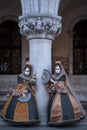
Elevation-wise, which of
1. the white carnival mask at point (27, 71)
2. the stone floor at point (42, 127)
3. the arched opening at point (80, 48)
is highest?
the arched opening at point (80, 48)

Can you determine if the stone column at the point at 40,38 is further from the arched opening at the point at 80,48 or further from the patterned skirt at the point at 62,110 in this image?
the arched opening at the point at 80,48

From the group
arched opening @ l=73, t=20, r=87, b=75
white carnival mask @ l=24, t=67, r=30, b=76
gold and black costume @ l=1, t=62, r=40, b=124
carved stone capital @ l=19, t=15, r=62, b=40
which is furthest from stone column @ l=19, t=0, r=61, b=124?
arched opening @ l=73, t=20, r=87, b=75

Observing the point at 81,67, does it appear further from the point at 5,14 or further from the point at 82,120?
the point at 82,120

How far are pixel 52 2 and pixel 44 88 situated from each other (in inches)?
72.4

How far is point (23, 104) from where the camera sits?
25.5 ft

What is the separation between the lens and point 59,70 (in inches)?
320

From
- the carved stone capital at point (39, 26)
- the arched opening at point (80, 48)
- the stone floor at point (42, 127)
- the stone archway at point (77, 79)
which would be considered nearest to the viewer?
the stone floor at point (42, 127)

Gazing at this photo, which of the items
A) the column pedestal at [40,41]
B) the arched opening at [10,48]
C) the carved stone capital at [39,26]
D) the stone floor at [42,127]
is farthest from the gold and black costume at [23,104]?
the arched opening at [10,48]

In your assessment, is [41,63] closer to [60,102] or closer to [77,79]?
[60,102]

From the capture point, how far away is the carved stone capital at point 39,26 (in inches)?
316

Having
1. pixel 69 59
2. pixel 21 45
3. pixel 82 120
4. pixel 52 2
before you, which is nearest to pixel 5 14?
pixel 21 45

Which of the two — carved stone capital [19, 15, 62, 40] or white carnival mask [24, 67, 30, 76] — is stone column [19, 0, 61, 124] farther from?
white carnival mask [24, 67, 30, 76]

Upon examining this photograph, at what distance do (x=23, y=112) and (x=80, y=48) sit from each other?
18.0ft

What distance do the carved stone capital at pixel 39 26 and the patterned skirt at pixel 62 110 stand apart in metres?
1.31
